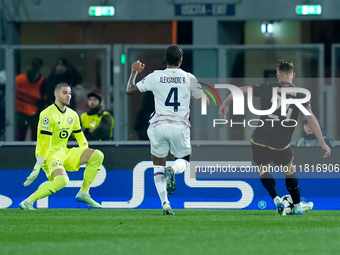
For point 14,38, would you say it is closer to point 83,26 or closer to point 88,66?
point 83,26

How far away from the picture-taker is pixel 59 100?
34.6 ft

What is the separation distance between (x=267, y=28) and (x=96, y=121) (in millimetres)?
4478

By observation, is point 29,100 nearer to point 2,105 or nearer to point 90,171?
point 2,105

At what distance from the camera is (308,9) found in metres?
14.1

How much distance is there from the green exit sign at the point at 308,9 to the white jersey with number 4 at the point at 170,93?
19.8 feet

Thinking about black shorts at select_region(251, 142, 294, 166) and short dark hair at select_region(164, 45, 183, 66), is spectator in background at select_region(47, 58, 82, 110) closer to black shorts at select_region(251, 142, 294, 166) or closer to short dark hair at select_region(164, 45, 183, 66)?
short dark hair at select_region(164, 45, 183, 66)

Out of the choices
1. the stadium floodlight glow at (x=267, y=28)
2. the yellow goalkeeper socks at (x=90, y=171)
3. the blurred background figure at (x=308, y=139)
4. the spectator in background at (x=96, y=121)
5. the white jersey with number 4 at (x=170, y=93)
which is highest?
the stadium floodlight glow at (x=267, y=28)

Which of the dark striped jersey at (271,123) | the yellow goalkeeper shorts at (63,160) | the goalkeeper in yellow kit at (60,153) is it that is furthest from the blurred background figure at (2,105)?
the dark striped jersey at (271,123)

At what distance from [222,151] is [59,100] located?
2.43 m

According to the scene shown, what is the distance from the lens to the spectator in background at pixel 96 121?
11.4 metres

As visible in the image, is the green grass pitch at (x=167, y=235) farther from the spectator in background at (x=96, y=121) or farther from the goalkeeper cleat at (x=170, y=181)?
the spectator in background at (x=96, y=121)

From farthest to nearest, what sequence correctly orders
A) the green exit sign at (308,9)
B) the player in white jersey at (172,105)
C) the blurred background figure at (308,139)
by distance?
the green exit sign at (308,9)
the blurred background figure at (308,139)
the player in white jersey at (172,105)

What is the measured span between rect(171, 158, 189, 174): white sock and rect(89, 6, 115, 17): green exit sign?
6410 millimetres

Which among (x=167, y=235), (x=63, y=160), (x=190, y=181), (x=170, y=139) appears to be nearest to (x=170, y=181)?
(x=170, y=139)
